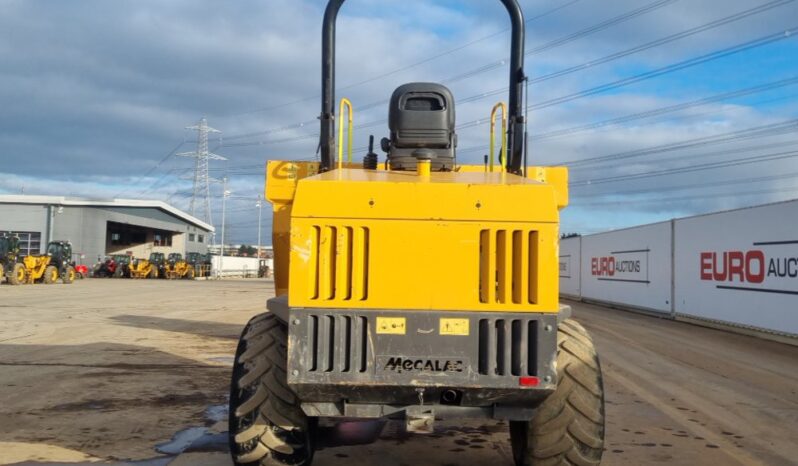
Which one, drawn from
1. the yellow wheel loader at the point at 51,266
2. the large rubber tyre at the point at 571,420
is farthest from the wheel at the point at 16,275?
the large rubber tyre at the point at 571,420

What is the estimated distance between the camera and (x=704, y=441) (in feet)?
21.0

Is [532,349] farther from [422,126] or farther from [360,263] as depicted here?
[422,126]

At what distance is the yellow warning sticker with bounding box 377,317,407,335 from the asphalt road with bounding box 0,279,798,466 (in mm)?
1972

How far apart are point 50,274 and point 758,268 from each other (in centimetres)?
3798

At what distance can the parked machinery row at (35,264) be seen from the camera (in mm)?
36219

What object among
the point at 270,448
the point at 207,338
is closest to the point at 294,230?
the point at 270,448

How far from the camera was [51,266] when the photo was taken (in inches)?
1583

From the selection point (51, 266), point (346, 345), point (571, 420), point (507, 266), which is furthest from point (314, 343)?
point (51, 266)

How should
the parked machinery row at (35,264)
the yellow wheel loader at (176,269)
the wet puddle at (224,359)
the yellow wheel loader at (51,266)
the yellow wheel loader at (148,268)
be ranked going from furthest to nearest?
the yellow wheel loader at (176,269) → the yellow wheel loader at (148,268) → the yellow wheel loader at (51,266) → the parked machinery row at (35,264) → the wet puddle at (224,359)

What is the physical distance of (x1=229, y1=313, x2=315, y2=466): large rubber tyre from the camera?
4375 mm

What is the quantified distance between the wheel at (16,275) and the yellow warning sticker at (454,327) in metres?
38.3

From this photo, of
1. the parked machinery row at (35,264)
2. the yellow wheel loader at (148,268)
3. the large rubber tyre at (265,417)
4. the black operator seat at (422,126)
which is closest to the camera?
the large rubber tyre at (265,417)

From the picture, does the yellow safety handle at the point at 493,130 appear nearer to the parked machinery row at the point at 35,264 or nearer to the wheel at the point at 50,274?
the parked machinery row at the point at 35,264

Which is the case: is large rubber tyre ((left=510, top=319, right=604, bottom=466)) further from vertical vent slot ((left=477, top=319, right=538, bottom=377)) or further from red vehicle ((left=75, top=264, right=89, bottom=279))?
red vehicle ((left=75, top=264, right=89, bottom=279))
